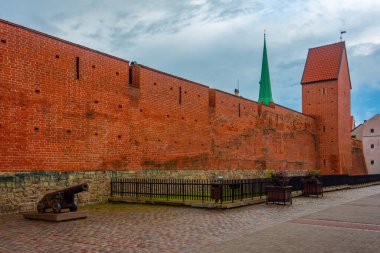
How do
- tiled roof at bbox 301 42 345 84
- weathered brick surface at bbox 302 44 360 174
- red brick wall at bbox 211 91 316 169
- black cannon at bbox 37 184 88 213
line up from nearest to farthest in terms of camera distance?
black cannon at bbox 37 184 88 213 < red brick wall at bbox 211 91 316 169 < weathered brick surface at bbox 302 44 360 174 < tiled roof at bbox 301 42 345 84

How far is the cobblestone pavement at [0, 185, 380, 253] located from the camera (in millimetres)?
7188

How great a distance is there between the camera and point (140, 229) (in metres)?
8.93

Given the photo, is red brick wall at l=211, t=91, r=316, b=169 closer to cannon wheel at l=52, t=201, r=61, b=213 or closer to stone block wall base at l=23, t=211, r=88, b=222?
stone block wall base at l=23, t=211, r=88, b=222

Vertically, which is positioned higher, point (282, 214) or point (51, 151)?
point (51, 151)

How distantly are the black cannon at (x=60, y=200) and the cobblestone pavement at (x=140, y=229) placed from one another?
451 millimetres

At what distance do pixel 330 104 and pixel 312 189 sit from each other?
2104 centimetres

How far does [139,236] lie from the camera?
8.10 meters

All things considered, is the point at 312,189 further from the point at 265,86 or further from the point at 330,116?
the point at 265,86

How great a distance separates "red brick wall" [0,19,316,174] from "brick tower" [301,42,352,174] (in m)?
14.3

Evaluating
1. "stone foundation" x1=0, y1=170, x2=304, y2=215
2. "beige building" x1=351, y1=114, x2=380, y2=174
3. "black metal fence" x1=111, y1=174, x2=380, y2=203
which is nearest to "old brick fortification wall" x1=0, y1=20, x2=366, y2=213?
"stone foundation" x1=0, y1=170, x2=304, y2=215

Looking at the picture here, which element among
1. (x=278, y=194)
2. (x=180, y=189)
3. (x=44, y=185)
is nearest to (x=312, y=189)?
(x=278, y=194)

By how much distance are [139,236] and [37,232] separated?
2.29m

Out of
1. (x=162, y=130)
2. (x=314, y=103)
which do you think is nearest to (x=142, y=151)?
(x=162, y=130)

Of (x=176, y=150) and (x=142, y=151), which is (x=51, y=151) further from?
(x=176, y=150)
